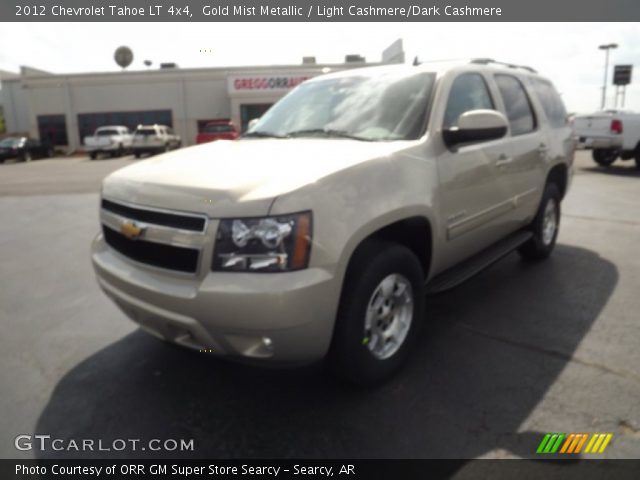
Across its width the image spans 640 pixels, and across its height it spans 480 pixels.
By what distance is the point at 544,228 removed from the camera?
16.3 feet

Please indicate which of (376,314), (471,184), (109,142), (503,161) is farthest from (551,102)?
(109,142)

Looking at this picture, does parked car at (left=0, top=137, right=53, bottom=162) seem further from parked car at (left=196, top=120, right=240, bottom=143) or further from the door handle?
the door handle

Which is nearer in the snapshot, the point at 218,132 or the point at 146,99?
the point at 218,132

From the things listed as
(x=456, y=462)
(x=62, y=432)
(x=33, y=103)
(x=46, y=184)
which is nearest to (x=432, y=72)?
(x=456, y=462)

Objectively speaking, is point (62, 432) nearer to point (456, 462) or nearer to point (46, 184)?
point (456, 462)

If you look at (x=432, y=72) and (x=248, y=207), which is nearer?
(x=248, y=207)

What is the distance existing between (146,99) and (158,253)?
3612 centimetres

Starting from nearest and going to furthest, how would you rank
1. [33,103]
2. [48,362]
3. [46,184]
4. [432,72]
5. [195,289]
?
[195,289], [48,362], [432,72], [46,184], [33,103]

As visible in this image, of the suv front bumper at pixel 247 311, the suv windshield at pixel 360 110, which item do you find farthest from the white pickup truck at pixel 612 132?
the suv front bumper at pixel 247 311

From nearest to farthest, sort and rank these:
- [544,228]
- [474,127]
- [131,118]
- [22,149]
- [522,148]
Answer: [474,127] < [522,148] < [544,228] < [22,149] < [131,118]

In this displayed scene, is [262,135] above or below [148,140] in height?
above

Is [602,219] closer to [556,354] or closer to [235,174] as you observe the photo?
[556,354]

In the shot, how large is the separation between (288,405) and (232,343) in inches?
23.0

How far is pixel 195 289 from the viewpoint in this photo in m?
2.28
